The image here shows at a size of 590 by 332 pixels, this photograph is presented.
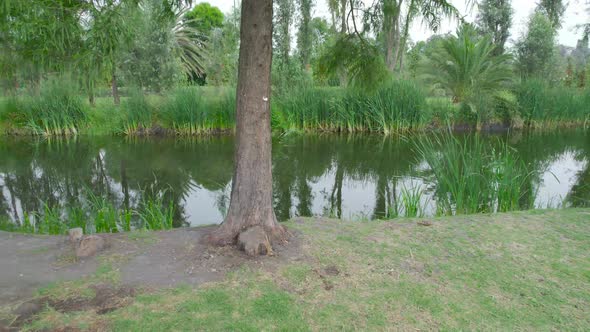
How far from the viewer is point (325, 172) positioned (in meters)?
8.64

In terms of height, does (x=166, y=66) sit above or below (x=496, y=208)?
above

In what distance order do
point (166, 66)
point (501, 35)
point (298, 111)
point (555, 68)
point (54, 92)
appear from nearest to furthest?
point (54, 92) < point (298, 111) < point (166, 66) < point (555, 68) < point (501, 35)

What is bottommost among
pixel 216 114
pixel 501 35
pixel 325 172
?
pixel 325 172

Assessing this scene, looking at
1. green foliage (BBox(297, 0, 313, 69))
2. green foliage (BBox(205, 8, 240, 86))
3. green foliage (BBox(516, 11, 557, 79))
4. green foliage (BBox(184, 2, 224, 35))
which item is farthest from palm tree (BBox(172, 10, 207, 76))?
green foliage (BBox(516, 11, 557, 79))

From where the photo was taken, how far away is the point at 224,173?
8.48 metres

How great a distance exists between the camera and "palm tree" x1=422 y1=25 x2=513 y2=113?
16266 mm

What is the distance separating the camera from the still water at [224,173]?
6.43 metres

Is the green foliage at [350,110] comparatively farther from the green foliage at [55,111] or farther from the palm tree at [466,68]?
the green foliage at [55,111]

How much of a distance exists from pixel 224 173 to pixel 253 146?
556 cm

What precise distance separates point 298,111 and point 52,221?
9255 mm

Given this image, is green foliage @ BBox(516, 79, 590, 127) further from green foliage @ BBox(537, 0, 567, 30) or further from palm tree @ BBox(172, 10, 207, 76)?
palm tree @ BBox(172, 10, 207, 76)

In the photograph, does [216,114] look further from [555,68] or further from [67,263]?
[555,68]

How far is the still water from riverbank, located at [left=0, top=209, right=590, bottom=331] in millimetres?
2051

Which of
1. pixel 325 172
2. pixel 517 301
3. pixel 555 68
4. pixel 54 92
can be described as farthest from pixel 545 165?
pixel 555 68
